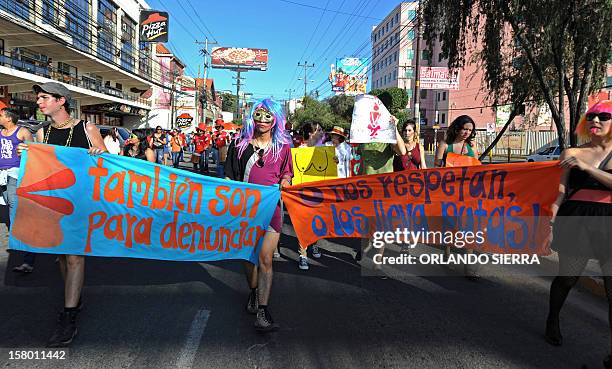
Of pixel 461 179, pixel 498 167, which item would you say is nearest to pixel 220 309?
pixel 461 179

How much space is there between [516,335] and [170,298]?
306 cm

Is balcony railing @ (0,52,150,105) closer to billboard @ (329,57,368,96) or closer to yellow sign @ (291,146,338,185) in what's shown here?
yellow sign @ (291,146,338,185)

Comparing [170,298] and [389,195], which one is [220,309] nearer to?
[170,298]

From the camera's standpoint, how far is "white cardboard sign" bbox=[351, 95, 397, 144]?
4418 mm

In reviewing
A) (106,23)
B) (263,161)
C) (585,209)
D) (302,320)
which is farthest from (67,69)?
(585,209)

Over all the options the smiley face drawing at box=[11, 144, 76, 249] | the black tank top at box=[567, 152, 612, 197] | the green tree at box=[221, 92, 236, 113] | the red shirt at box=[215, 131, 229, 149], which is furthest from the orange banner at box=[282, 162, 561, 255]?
the green tree at box=[221, 92, 236, 113]

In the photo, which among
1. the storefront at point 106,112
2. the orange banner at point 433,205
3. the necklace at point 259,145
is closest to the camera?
the necklace at point 259,145

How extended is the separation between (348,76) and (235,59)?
82.8ft

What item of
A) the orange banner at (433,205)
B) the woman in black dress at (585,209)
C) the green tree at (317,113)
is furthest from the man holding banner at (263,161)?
the green tree at (317,113)

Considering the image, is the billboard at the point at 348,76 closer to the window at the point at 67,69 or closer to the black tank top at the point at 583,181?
the window at the point at 67,69

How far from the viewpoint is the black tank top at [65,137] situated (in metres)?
3.41

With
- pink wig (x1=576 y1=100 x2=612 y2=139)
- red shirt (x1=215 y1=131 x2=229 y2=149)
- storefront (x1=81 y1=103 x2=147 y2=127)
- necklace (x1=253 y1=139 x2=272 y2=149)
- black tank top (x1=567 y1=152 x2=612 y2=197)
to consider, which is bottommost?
black tank top (x1=567 y1=152 x2=612 y2=197)

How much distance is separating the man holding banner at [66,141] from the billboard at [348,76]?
5889 centimetres

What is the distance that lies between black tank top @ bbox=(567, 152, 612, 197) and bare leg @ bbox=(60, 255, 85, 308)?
374 cm
